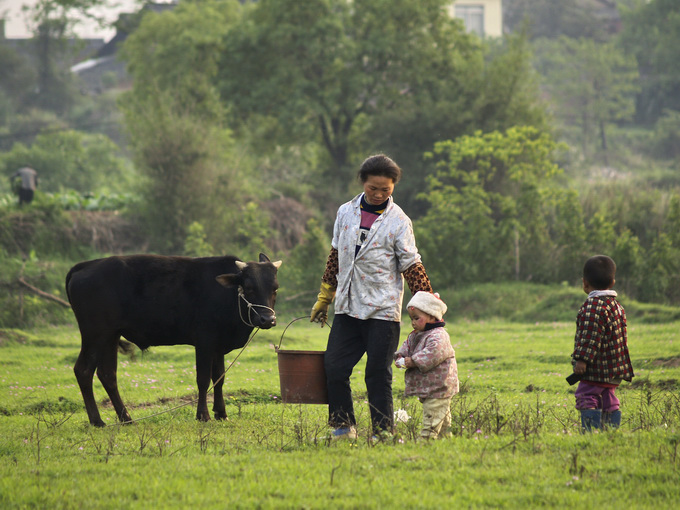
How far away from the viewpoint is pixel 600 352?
629 centimetres

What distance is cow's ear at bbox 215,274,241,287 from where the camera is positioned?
7.97 meters

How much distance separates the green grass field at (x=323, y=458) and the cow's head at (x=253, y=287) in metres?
1.03

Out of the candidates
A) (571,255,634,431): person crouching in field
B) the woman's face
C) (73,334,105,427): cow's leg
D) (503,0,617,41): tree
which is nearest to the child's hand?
(571,255,634,431): person crouching in field

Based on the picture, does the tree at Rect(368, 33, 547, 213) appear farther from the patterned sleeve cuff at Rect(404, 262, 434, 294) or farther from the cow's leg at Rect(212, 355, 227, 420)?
the patterned sleeve cuff at Rect(404, 262, 434, 294)

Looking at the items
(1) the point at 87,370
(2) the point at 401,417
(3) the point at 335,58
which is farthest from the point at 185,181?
(2) the point at 401,417

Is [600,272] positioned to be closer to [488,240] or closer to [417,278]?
[417,278]

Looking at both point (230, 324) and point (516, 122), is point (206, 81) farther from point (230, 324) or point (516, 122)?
point (230, 324)

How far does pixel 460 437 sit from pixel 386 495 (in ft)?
4.80

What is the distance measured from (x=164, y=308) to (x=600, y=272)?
422cm

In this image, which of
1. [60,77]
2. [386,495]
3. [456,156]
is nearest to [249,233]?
[456,156]

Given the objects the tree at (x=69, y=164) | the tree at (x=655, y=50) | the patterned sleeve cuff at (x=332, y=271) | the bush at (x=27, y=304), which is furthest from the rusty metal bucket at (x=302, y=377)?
the tree at (x=655, y=50)

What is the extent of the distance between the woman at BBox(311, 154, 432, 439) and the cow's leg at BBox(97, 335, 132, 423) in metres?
2.68

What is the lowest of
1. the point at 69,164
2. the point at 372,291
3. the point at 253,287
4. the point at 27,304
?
the point at 27,304

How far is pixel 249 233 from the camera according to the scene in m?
23.2
